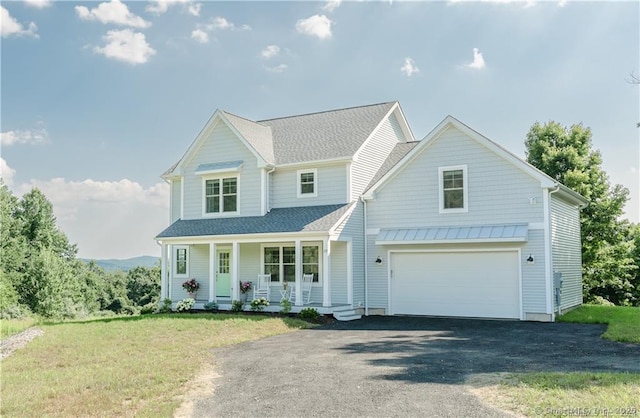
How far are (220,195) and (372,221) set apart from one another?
6.35 metres

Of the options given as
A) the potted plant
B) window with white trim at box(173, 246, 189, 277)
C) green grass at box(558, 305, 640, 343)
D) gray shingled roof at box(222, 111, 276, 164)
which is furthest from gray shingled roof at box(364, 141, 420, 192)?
green grass at box(558, 305, 640, 343)

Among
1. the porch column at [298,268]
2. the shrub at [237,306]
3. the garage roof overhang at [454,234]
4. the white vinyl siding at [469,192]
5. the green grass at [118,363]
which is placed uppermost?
the white vinyl siding at [469,192]

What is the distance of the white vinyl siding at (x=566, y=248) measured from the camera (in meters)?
18.5

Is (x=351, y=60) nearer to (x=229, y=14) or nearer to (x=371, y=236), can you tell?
(x=229, y=14)

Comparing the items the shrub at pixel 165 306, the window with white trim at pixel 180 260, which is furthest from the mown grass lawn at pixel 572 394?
the window with white trim at pixel 180 260

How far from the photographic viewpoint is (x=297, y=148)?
22656 mm

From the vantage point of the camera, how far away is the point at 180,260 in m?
23.6

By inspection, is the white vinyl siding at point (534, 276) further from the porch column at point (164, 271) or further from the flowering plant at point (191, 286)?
the porch column at point (164, 271)

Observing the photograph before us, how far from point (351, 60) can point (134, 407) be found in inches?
588

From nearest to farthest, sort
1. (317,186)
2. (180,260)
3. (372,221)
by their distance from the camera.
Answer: (372,221) → (317,186) → (180,260)

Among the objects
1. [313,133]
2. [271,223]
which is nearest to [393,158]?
[313,133]

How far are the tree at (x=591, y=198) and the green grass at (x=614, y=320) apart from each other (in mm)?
10901

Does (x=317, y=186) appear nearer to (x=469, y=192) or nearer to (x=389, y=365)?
(x=469, y=192)

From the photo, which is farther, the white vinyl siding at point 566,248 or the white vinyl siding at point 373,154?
the white vinyl siding at point 373,154
